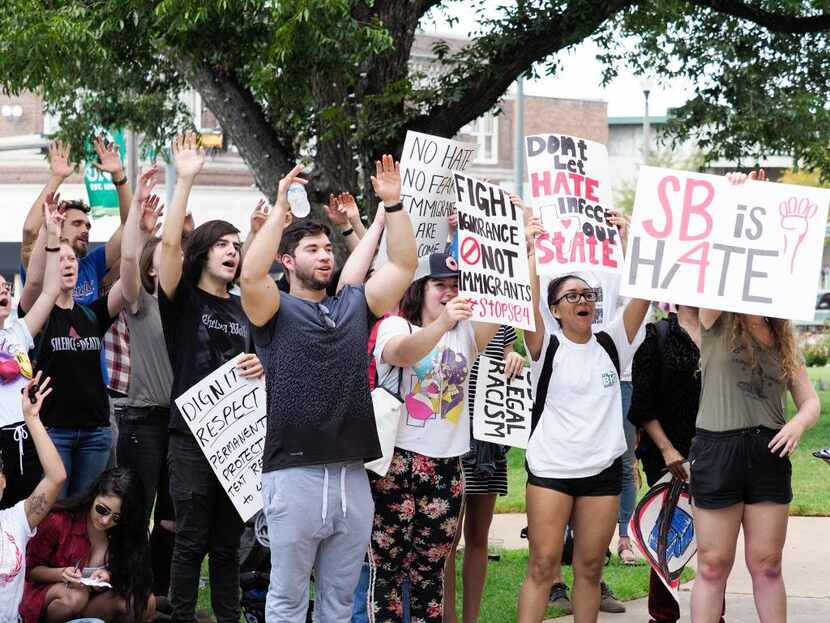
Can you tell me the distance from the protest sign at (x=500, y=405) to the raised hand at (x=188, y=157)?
179 cm

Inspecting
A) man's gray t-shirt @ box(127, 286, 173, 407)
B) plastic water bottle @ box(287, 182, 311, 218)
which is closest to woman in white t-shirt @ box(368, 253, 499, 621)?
plastic water bottle @ box(287, 182, 311, 218)

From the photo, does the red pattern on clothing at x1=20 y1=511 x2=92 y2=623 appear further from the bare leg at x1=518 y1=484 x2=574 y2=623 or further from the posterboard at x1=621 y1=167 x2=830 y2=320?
the posterboard at x1=621 y1=167 x2=830 y2=320

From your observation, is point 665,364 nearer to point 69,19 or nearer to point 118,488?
point 118,488

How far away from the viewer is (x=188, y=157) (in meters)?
5.94

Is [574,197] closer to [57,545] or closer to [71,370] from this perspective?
[71,370]

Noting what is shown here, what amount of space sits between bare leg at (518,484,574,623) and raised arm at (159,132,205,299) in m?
1.96

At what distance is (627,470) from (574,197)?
260cm

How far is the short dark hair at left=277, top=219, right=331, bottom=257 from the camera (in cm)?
541

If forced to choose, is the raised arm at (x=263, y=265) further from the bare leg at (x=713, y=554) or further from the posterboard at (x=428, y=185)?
the bare leg at (x=713, y=554)

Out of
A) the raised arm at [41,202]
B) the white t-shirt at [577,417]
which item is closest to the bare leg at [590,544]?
the white t-shirt at [577,417]

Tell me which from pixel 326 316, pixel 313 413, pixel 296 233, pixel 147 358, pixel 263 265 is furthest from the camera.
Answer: pixel 147 358

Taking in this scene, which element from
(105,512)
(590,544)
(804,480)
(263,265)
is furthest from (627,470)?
(804,480)

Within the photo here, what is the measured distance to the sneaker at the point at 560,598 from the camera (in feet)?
23.7

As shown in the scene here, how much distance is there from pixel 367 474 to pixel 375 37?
3736 mm
